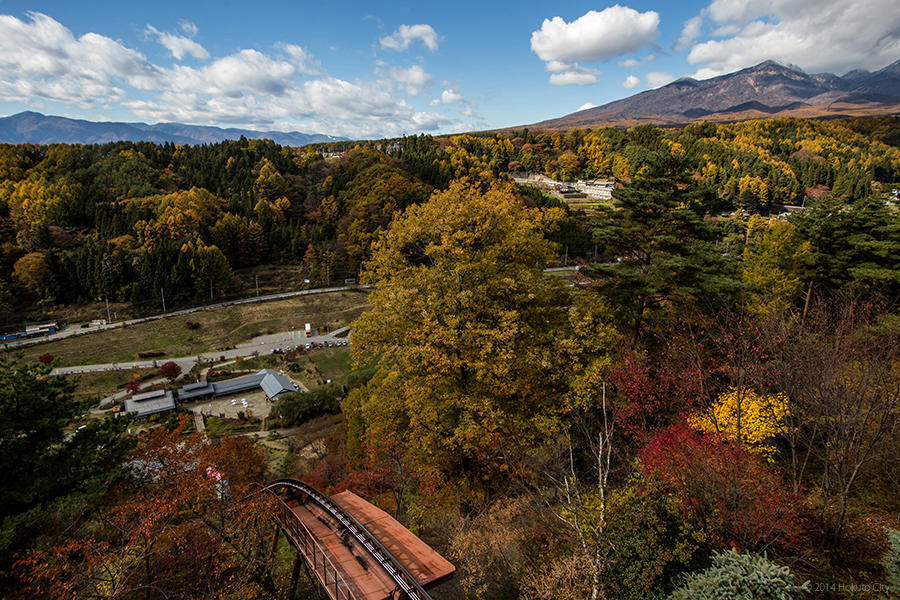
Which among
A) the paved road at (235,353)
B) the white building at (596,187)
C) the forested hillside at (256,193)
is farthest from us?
the white building at (596,187)

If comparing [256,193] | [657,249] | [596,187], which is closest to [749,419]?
[657,249]

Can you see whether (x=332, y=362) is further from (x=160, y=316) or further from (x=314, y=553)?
(x=314, y=553)

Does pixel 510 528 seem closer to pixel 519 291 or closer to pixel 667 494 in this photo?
pixel 667 494

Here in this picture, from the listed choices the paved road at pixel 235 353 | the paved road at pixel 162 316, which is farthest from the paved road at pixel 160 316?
the paved road at pixel 235 353

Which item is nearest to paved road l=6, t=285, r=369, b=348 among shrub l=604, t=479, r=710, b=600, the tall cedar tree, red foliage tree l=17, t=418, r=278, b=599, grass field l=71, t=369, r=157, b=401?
grass field l=71, t=369, r=157, b=401

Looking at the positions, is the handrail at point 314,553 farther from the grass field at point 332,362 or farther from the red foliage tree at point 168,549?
the grass field at point 332,362

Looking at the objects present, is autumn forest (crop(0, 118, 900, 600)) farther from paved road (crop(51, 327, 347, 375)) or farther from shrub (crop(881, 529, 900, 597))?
paved road (crop(51, 327, 347, 375))
